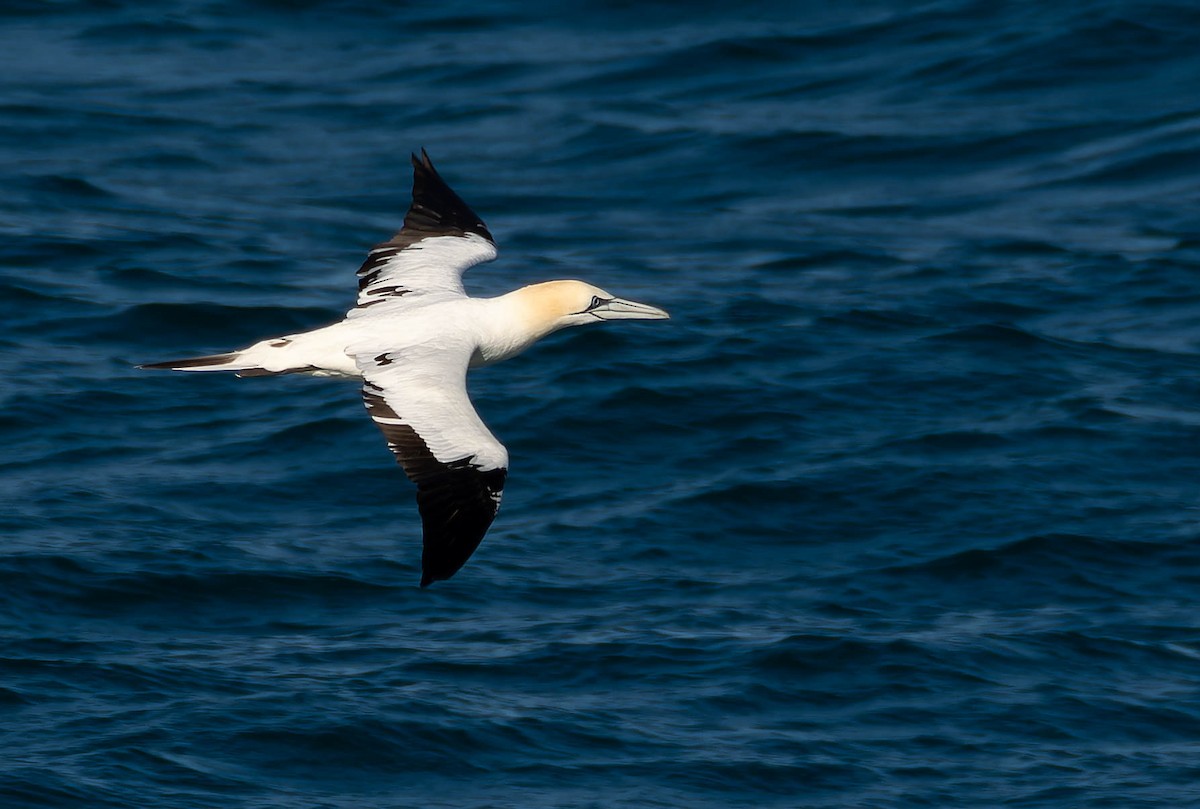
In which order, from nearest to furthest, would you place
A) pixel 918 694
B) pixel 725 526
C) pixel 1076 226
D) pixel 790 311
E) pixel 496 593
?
pixel 918 694
pixel 496 593
pixel 725 526
pixel 790 311
pixel 1076 226

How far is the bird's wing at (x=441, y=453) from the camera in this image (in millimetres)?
9070

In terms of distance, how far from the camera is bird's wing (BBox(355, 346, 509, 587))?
9070 millimetres

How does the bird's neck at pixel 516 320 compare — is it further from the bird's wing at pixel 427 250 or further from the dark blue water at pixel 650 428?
the dark blue water at pixel 650 428

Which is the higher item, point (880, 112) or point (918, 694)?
point (880, 112)

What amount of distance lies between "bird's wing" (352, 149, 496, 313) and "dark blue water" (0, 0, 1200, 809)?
7.70ft

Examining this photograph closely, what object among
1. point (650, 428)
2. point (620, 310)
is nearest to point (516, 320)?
point (620, 310)

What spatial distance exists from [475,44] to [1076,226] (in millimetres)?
8041

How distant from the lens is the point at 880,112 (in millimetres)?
21219

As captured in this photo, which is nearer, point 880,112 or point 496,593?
point 496,593

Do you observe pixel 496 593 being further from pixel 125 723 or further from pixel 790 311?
pixel 790 311

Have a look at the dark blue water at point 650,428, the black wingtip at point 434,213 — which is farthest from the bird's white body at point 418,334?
the dark blue water at point 650,428

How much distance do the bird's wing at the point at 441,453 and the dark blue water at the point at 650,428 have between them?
103 inches

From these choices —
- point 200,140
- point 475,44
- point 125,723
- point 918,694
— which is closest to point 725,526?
point 918,694

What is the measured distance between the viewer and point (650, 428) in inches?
592
